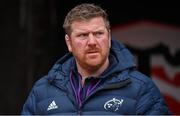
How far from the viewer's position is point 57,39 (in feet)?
24.1

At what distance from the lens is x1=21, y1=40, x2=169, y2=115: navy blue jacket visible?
398 centimetres

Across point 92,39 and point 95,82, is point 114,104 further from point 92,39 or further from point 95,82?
point 92,39

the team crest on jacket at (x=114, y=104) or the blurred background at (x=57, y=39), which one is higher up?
the team crest on jacket at (x=114, y=104)

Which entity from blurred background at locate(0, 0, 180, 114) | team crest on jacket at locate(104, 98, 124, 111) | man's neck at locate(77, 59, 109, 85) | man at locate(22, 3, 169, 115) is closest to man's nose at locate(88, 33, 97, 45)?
man at locate(22, 3, 169, 115)

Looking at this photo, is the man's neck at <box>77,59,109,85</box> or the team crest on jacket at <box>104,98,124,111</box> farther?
the man's neck at <box>77,59,109,85</box>

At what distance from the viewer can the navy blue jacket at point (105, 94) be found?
398 cm

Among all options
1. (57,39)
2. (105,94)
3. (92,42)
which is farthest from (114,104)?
(57,39)

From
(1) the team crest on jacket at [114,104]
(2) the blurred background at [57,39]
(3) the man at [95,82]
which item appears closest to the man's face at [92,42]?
(3) the man at [95,82]

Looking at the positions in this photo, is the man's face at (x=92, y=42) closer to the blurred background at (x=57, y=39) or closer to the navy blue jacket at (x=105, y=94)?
the navy blue jacket at (x=105, y=94)

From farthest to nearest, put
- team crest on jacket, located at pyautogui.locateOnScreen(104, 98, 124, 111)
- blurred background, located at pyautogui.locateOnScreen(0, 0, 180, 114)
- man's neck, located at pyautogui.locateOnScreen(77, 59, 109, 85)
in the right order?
blurred background, located at pyautogui.locateOnScreen(0, 0, 180, 114) < man's neck, located at pyautogui.locateOnScreen(77, 59, 109, 85) < team crest on jacket, located at pyautogui.locateOnScreen(104, 98, 124, 111)

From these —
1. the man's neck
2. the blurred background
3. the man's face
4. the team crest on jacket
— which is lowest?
the blurred background

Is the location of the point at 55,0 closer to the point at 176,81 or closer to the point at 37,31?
the point at 37,31

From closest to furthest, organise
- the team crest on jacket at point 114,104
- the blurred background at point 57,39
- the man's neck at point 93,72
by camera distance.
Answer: the team crest on jacket at point 114,104
the man's neck at point 93,72
the blurred background at point 57,39

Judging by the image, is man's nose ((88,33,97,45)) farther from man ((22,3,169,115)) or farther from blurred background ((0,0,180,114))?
blurred background ((0,0,180,114))
